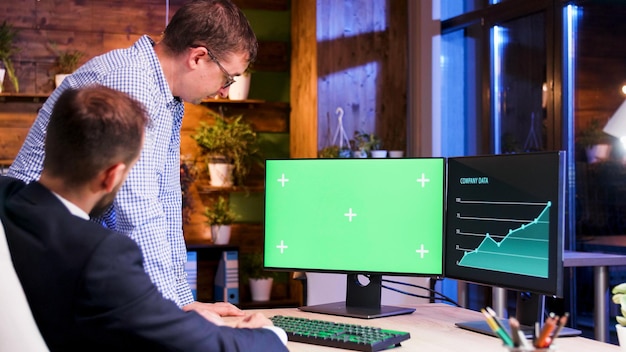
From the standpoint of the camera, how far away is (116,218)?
2021 millimetres

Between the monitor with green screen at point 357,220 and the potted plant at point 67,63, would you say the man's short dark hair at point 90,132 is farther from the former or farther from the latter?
the potted plant at point 67,63

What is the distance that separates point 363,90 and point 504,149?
1.00 m

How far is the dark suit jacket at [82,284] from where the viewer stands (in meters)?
1.40

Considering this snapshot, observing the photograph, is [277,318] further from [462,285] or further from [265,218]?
[462,285]

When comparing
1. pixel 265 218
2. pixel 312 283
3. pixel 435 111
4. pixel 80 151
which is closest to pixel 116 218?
pixel 80 151

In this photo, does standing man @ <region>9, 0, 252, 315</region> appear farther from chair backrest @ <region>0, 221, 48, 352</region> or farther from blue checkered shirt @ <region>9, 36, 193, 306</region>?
chair backrest @ <region>0, 221, 48, 352</region>

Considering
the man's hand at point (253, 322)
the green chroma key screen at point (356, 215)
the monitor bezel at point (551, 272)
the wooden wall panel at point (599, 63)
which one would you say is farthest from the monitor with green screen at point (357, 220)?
the wooden wall panel at point (599, 63)

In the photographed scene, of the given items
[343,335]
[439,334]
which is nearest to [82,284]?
[343,335]

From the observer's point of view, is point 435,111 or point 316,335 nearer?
point 316,335

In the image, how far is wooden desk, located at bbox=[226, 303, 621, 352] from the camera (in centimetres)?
213

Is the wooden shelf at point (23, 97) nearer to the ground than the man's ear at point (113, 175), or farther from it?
farther from it

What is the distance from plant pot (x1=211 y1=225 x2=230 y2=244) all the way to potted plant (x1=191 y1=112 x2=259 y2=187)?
0.89ft

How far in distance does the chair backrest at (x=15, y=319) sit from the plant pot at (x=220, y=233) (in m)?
4.24

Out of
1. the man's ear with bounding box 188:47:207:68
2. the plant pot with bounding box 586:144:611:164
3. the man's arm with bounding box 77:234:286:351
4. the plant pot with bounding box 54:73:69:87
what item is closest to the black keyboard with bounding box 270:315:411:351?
the man's arm with bounding box 77:234:286:351
